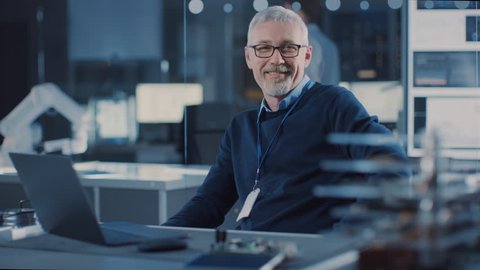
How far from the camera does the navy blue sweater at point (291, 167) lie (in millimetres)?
2734

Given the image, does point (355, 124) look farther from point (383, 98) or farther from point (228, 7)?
point (228, 7)

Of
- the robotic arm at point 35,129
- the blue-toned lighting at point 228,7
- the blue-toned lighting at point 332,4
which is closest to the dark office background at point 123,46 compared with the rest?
the blue-toned lighting at point 228,7

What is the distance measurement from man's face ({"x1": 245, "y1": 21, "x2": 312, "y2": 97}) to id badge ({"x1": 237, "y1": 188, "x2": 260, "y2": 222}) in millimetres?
382

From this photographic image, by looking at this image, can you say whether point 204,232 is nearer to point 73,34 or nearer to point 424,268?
point 424,268

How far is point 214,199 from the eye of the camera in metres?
2.96

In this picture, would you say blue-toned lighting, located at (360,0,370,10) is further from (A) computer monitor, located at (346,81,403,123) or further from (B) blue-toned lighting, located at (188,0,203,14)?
(B) blue-toned lighting, located at (188,0,203,14)

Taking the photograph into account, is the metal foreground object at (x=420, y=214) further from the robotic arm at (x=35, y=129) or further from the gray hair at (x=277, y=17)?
the robotic arm at (x=35, y=129)

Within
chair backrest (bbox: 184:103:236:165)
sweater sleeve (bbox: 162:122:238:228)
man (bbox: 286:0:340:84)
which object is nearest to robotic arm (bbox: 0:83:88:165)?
chair backrest (bbox: 184:103:236:165)

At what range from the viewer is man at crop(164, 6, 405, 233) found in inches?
108

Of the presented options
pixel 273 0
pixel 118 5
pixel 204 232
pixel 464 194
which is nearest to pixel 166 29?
pixel 118 5

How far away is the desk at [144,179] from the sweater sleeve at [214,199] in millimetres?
1619

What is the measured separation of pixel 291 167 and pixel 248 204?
235mm

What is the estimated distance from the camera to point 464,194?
4.58 feet

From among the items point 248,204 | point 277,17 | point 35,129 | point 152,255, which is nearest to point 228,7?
point 35,129
